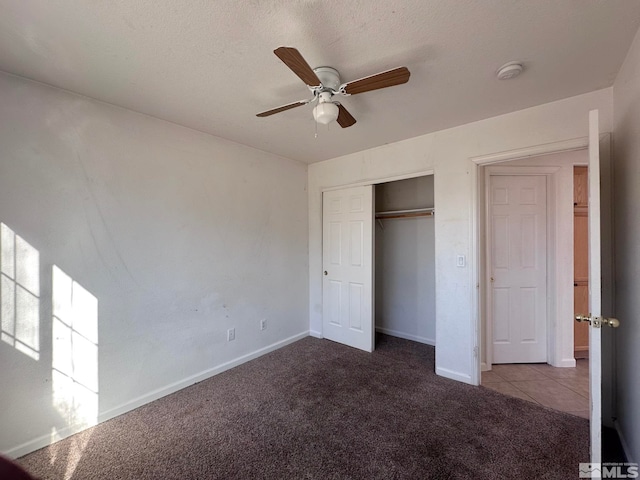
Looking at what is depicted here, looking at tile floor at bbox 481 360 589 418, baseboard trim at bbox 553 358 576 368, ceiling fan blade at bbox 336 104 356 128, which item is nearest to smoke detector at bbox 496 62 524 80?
ceiling fan blade at bbox 336 104 356 128

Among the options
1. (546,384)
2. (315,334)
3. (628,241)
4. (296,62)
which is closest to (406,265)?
(315,334)

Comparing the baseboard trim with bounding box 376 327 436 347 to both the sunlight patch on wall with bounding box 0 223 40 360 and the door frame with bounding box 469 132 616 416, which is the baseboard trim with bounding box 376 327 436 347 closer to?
the door frame with bounding box 469 132 616 416

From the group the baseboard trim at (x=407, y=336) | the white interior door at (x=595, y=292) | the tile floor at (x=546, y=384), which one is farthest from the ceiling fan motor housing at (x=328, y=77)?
the baseboard trim at (x=407, y=336)

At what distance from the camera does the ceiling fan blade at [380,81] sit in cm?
137

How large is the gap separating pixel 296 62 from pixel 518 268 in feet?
10.1

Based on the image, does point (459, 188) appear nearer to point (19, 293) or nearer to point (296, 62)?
point (296, 62)

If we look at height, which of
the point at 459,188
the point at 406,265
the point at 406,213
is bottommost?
the point at 406,265

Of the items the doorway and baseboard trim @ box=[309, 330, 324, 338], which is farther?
baseboard trim @ box=[309, 330, 324, 338]

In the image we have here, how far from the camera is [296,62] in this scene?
128 centimetres

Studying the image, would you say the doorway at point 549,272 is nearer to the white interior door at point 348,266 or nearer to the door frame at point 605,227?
the door frame at point 605,227

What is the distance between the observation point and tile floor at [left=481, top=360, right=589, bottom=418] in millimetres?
2275

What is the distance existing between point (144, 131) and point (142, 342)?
1.79 m

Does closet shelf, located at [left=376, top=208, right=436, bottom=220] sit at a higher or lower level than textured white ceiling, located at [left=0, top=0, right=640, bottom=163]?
lower

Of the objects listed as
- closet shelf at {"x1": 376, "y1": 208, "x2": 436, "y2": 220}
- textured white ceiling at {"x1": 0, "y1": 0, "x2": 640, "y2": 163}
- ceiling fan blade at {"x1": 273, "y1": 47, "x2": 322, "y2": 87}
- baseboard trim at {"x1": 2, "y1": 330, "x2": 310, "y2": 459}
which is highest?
textured white ceiling at {"x1": 0, "y1": 0, "x2": 640, "y2": 163}
